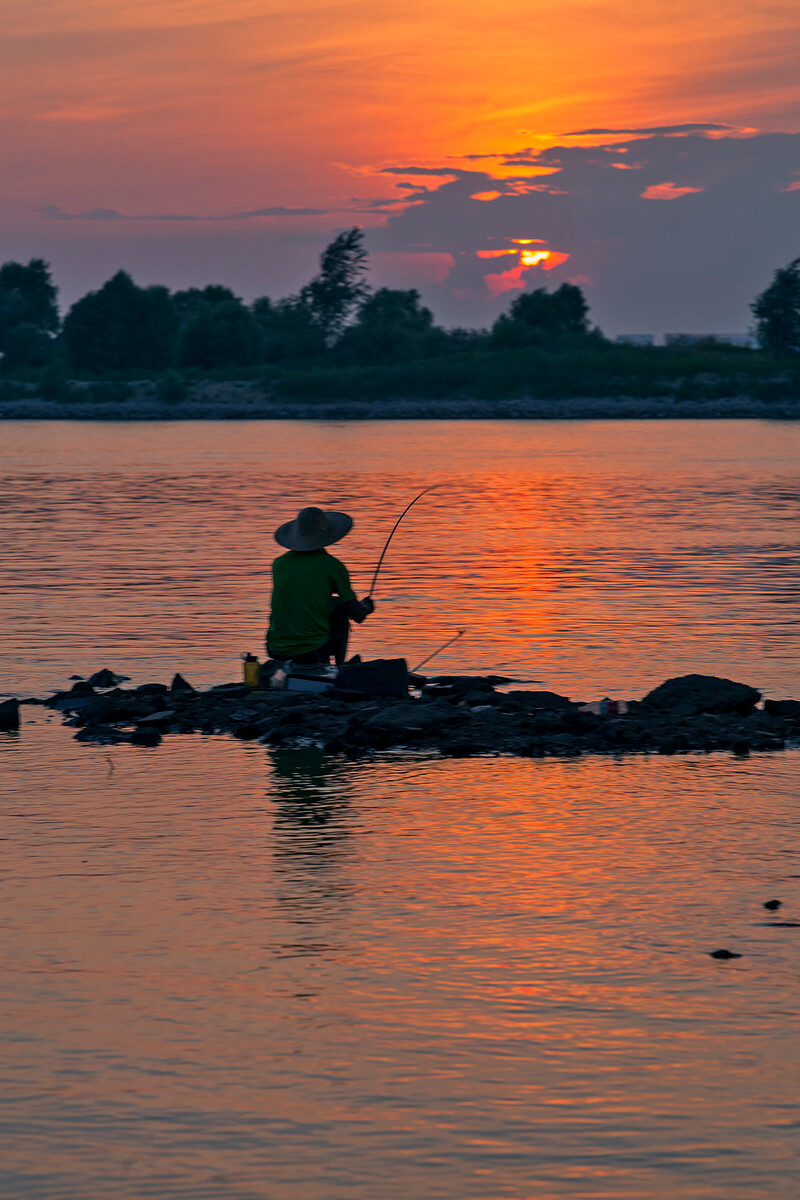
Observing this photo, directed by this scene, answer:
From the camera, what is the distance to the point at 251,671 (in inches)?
520

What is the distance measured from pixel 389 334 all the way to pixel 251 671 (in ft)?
441

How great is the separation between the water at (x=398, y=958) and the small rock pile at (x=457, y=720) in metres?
0.28

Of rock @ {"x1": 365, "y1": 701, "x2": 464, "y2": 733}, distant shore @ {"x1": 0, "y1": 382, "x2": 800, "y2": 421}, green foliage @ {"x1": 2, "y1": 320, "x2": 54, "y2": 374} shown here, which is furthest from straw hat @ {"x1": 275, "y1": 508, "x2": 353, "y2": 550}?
green foliage @ {"x1": 2, "y1": 320, "x2": 54, "y2": 374}

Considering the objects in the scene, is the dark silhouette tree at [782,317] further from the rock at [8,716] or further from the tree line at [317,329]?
the rock at [8,716]

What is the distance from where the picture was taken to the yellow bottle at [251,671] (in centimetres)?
1316

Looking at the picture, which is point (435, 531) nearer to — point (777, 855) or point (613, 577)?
point (613, 577)

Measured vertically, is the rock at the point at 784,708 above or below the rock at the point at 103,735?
above

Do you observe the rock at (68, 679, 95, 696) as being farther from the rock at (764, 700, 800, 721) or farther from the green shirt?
Answer: the rock at (764, 700, 800, 721)

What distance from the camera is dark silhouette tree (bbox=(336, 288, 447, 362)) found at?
145750 mm

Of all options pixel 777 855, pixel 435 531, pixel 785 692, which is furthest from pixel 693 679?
pixel 435 531

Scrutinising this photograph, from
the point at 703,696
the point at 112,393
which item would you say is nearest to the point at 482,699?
the point at 703,696

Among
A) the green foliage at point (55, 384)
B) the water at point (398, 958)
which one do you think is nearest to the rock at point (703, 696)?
the water at point (398, 958)

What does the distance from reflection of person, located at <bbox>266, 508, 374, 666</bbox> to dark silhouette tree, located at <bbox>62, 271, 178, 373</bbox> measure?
136 m

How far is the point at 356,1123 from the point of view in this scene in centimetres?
569
